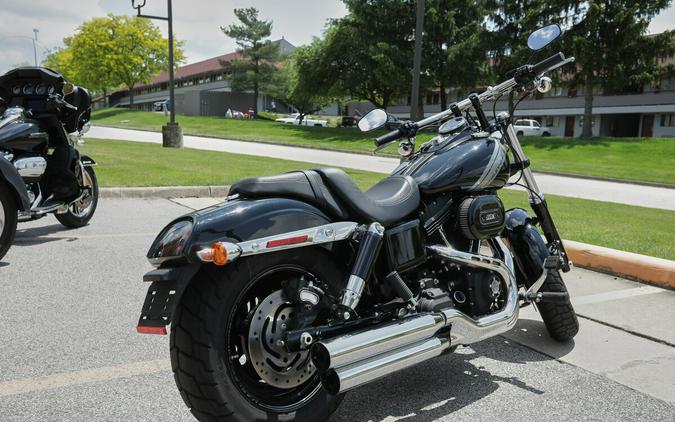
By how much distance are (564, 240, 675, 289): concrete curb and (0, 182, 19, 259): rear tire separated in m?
5.50

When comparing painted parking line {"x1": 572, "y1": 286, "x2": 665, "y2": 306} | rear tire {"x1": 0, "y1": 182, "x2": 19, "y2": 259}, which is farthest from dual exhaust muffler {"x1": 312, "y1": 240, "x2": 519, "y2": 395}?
rear tire {"x1": 0, "y1": 182, "x2": 19, "y2": 259}

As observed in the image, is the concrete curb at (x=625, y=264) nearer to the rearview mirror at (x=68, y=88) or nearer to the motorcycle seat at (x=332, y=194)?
the motorcycle seat at (x=332, y=194)

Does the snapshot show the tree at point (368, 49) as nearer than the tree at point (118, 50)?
Yes

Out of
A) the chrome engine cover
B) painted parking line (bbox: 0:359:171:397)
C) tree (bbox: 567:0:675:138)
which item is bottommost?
painted parking line (bbox: 0:359:171:397)

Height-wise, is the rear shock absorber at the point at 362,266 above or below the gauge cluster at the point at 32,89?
below

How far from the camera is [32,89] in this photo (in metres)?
6.70

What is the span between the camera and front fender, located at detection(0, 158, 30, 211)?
16.8 ft

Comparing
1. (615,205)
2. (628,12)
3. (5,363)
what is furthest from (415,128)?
Result: (628,12)

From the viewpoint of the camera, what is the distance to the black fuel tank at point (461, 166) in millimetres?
3166

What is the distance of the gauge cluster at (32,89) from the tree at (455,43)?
1310 inches

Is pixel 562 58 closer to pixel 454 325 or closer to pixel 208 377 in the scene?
pixel 454 325

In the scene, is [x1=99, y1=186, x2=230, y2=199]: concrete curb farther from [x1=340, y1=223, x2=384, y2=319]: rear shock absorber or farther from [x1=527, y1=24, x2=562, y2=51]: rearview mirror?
[x1=340, y1=223, x2=384, y2=319]: rear shock absorber

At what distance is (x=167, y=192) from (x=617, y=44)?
101ft

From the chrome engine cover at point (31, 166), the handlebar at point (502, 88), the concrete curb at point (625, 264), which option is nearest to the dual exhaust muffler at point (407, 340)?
the handlebar at point (502, 88)
